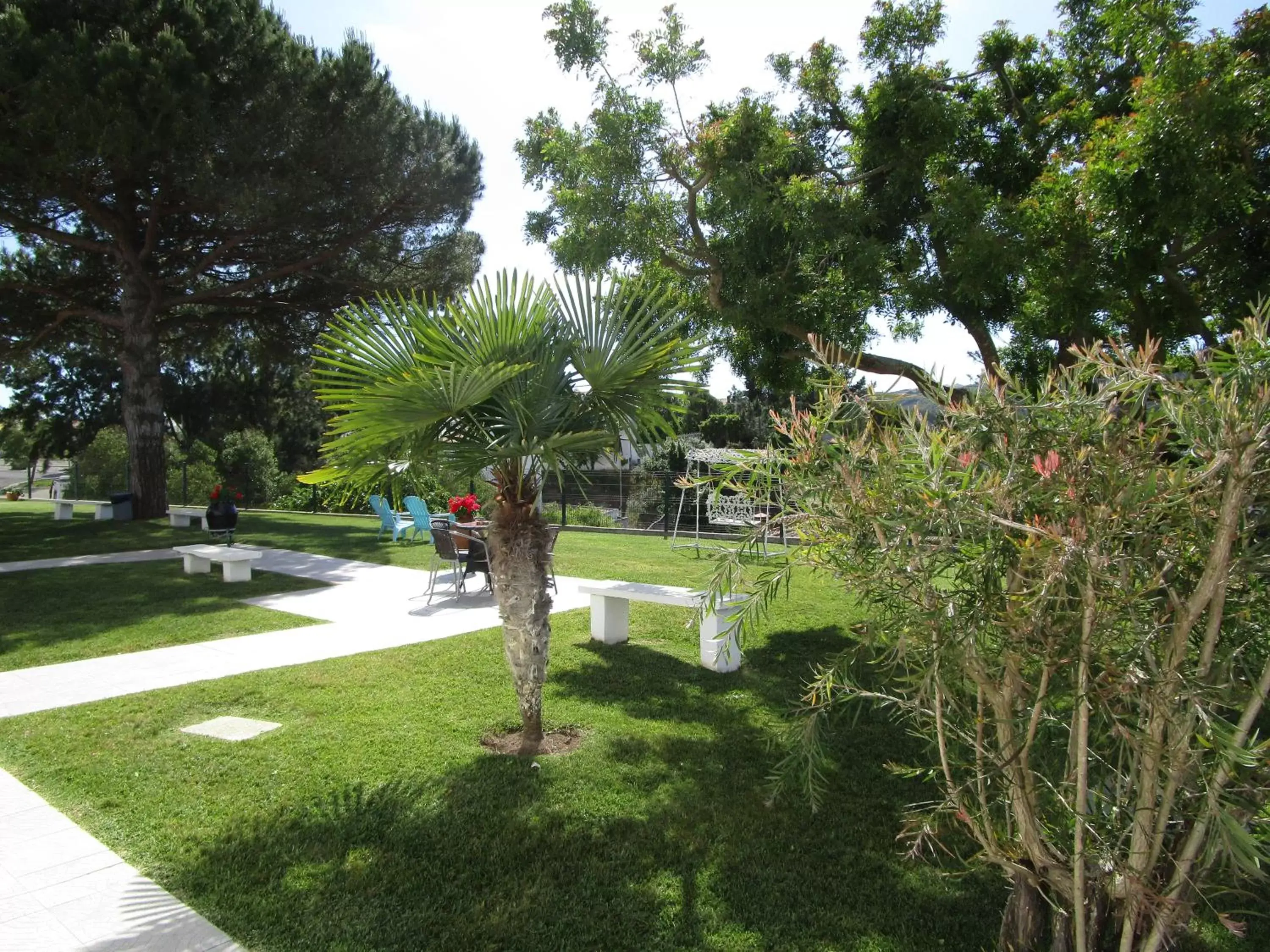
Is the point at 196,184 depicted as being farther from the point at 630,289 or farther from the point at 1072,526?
the point at 1072,526

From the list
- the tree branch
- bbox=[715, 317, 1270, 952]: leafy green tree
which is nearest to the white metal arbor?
bbox=[715, 317, 1270, 952]: leafy green tree


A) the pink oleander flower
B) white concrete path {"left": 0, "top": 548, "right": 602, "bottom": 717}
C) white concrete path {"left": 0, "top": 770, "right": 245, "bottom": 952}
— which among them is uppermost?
the pink oleander flower

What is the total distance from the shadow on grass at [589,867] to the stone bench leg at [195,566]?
28.0 ft

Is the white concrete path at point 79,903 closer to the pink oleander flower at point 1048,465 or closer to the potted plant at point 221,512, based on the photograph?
the pink oleander flower at point 1048,465

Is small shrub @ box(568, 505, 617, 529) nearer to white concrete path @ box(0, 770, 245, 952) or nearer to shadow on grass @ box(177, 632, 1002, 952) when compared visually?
shadow on grass @ box(177, 632, 1002, 952)

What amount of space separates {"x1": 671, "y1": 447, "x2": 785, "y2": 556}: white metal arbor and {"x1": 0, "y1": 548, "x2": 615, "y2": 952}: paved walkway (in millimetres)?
2214

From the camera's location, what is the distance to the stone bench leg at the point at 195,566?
37.3 feet

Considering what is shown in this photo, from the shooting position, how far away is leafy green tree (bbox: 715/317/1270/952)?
200cm

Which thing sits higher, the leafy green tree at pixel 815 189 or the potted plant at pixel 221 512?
the leafy green tree at pixel 815 189

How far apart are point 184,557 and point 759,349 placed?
8.94 meters

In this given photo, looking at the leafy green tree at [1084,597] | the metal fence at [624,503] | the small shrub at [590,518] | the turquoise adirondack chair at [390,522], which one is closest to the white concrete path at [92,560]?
the turquoise adirondack chair at [390,522]

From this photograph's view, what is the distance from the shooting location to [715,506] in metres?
8.09

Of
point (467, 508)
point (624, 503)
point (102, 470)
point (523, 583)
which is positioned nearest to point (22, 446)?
point (102, 470)

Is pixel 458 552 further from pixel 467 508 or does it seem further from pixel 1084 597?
pixel 1084 597
